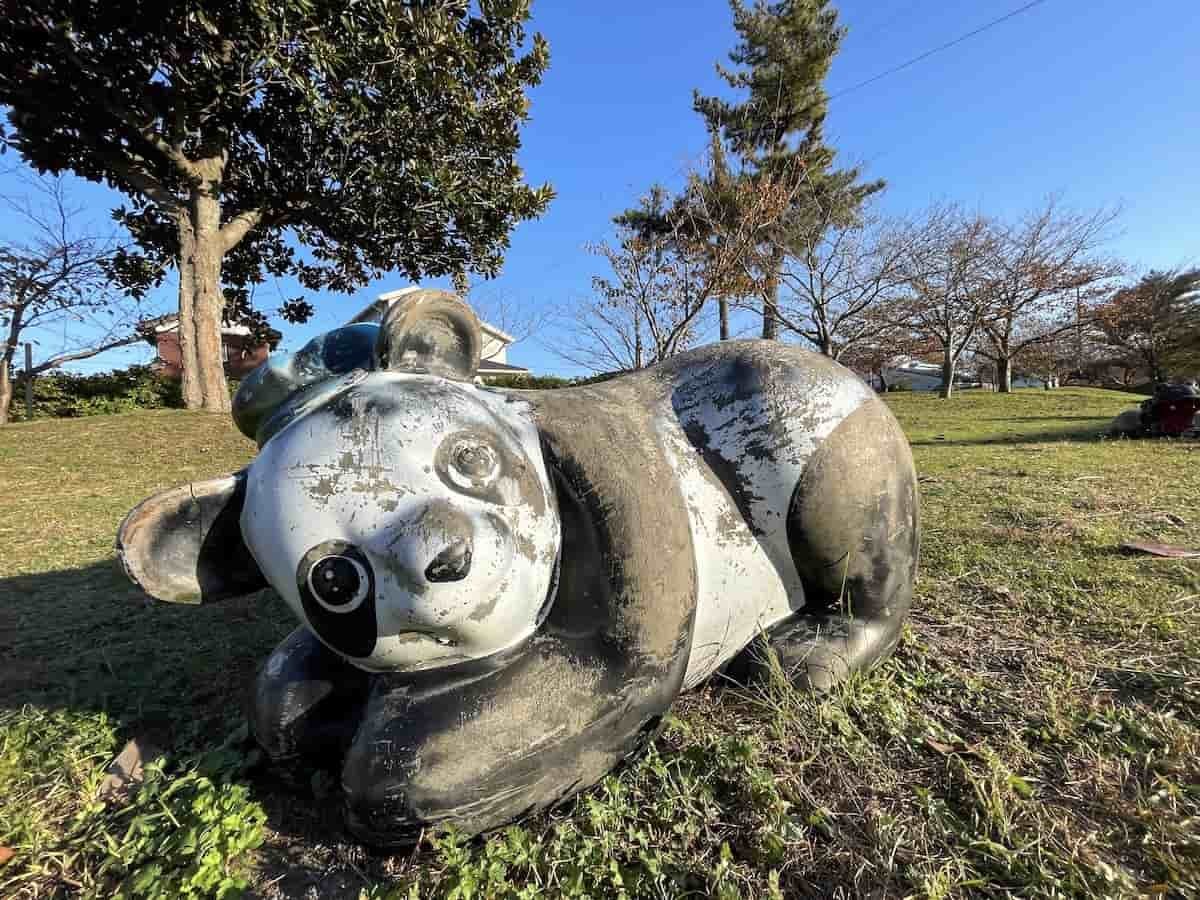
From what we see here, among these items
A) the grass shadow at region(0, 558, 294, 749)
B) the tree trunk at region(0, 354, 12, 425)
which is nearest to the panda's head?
the grass shadow at region(0, 558, 294, 749)

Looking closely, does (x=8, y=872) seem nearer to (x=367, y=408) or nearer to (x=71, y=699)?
(x=71, y=699)

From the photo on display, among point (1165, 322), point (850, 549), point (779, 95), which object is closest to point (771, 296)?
point (779, 95)

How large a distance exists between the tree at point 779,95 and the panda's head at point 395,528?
48.0 feet

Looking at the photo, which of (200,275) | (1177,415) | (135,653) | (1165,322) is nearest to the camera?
(135,653)

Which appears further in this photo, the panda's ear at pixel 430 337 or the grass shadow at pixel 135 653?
the grass shadow at pixel 135 653

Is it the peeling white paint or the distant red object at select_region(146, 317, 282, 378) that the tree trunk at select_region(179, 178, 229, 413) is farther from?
the peeling white paint

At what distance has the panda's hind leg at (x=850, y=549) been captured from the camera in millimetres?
1581

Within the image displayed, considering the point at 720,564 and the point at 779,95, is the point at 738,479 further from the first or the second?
the point at 779,95

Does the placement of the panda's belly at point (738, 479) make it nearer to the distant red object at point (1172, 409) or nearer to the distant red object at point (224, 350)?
the distant red object at point (1172, 409)

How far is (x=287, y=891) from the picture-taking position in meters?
1.20

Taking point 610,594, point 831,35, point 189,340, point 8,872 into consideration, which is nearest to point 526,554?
point 610,594

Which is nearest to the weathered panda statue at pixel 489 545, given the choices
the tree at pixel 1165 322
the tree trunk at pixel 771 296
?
the tree trunk at pixel 771 296

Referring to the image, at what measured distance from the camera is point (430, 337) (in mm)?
1351

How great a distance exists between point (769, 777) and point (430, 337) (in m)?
1.24
